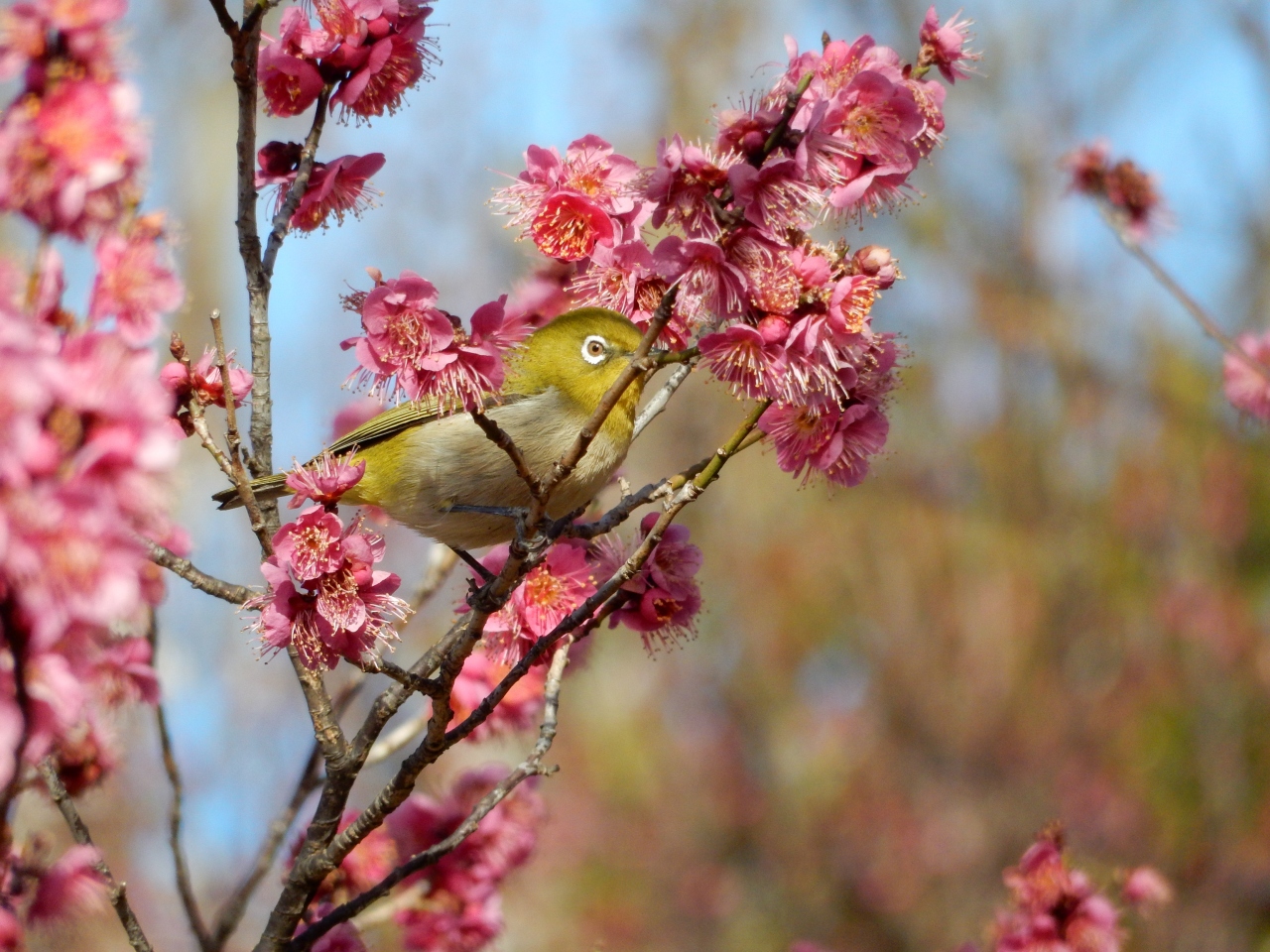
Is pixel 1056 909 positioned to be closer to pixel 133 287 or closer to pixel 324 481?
pixel 324 481

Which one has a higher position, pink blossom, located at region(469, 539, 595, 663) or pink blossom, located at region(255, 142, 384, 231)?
pink blossom, located at region(255, 142, 384, 231)

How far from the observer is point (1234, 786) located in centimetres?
838

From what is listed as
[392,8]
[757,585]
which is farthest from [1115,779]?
[392,8]

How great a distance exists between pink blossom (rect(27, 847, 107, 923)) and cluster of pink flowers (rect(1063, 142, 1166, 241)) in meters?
3.86

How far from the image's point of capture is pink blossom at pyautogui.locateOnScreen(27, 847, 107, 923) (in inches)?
70.8

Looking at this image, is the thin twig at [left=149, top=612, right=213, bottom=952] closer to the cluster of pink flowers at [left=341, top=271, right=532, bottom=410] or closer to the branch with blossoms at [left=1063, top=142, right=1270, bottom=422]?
the cluster of pink flowers at [left=341, top=271, right=532, bottom=410]

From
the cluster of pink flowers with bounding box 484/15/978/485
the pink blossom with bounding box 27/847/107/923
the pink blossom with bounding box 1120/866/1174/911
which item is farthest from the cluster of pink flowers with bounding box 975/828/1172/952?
the pink blossom with bounding box 27/847/107/923

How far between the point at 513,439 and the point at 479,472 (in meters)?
0.13

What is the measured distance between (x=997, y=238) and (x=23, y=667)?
1016 cm

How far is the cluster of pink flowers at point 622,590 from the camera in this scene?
97.7 inches

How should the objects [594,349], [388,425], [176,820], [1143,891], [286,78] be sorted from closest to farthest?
[286,78]
[176,820]
[1143,891]
[594,349]
[388,425]

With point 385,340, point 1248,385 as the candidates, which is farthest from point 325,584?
point 1248,385

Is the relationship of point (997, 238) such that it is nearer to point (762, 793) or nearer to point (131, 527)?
point (762, 793)

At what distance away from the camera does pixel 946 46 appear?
2291 mm
